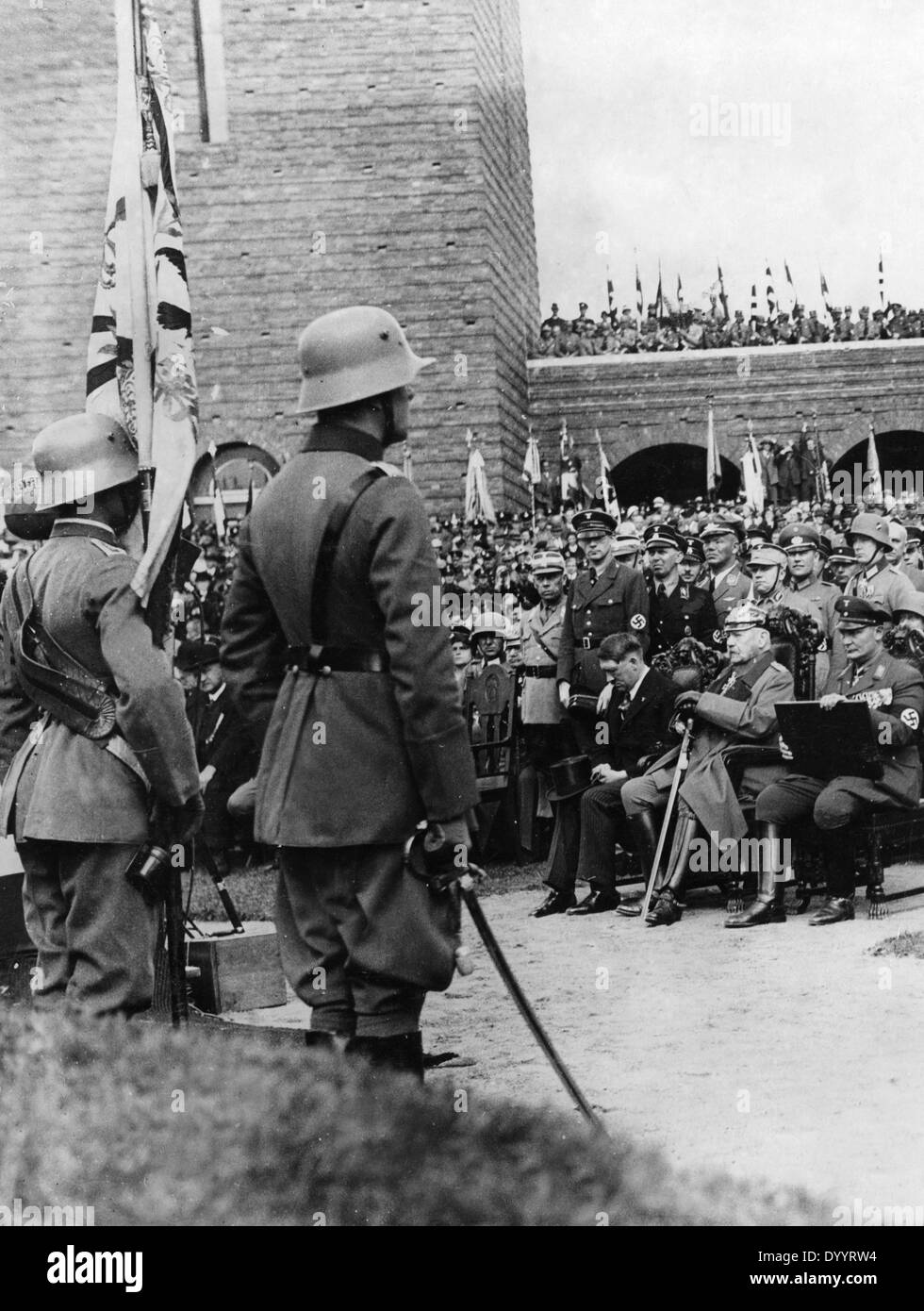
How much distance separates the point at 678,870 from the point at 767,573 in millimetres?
1764

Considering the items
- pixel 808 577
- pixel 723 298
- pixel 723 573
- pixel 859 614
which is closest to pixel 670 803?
pixel 859 614

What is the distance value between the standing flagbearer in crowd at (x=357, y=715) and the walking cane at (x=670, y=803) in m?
4.05

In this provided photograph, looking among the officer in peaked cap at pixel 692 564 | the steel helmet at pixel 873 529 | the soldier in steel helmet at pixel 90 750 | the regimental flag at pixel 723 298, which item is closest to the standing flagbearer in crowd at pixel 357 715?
the soldier in steel helmet at pixel 90 750

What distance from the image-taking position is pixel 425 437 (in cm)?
2362

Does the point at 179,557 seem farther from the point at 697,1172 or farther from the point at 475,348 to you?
the point at 475,348

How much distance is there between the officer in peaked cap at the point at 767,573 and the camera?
7.87 metres

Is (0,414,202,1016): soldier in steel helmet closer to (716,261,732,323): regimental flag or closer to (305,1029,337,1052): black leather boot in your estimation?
(305,1029,337,1052): black leather boot

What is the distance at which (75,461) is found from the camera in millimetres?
4027

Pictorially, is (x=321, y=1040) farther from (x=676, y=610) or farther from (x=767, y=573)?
(x=676, y=610)

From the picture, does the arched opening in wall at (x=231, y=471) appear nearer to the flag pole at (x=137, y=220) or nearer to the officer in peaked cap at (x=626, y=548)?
the officer in peaked cap at (x=626, y=548)

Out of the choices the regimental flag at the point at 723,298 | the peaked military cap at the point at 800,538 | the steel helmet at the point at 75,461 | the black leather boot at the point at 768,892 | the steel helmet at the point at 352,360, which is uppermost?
the regimental flag at the point at 723,298

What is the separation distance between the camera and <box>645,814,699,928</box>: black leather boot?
7.03 metres

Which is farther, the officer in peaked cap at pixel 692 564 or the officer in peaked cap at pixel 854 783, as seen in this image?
the officer in peaked cap at pixel 692 564

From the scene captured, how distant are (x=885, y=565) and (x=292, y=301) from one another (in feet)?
52.2
